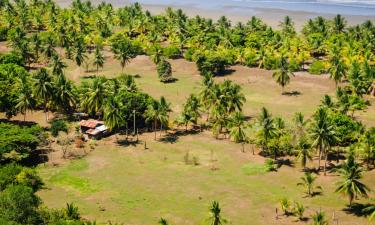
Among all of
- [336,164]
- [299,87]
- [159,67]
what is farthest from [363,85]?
[159,67]

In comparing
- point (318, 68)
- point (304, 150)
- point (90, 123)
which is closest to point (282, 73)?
point (318, 68)

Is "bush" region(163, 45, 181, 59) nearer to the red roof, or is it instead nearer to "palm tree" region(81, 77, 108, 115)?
"palm tree" region(81, 77, 108, 115)

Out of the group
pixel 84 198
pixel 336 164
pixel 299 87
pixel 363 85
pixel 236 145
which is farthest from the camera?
pixel 299 87

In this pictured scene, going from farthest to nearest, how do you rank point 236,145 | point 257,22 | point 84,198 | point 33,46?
point 257,22 < point 33,46 < point 236,145 < point 84,198

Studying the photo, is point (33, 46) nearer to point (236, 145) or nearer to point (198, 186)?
point (236, 145)

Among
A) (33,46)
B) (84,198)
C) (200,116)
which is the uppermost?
(33,46)

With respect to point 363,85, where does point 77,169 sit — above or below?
below

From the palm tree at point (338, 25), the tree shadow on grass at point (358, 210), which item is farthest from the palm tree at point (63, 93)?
the palm tree at point (338, 25)
